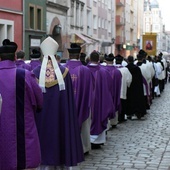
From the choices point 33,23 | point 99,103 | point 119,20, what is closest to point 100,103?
point 99,103

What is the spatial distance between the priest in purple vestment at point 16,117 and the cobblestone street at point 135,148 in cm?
281

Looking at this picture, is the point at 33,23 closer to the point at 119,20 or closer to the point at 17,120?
the point at 17,120

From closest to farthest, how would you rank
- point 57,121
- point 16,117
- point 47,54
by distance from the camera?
1. point 16,117
2. point 57,121
3. point 47,54

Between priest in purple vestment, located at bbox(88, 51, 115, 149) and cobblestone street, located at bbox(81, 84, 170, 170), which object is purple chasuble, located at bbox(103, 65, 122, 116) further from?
priest in purple vestment, located at bbox(88, 51, 115, 149)

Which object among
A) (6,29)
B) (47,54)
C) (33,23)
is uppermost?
(33,23)

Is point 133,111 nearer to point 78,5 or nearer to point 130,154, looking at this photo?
point 130,154

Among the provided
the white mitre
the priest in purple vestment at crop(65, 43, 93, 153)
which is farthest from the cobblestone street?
the white mitre

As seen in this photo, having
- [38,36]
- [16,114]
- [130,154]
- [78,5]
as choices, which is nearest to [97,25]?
[78,5]

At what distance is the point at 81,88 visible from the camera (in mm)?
8398

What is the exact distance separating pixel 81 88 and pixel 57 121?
1626 millimetres

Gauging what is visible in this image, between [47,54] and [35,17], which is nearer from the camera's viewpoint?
[47,54]

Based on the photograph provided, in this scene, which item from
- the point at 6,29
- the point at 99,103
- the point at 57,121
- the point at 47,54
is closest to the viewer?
the point at 57,121

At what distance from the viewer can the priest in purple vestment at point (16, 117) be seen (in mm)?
5332

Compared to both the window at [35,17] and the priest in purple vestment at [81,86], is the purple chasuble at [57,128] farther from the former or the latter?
the window at [35,17]
